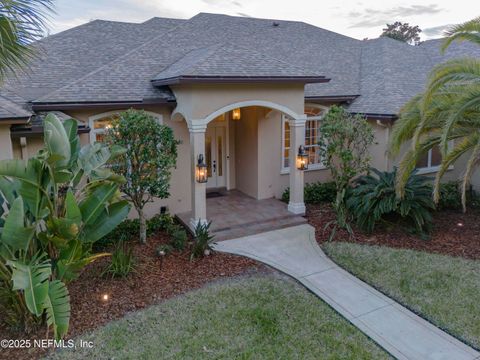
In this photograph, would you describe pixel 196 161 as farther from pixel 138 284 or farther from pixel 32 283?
pixel 32 283

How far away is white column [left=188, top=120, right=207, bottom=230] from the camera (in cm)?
1002

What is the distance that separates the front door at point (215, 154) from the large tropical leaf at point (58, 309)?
9.10 meters

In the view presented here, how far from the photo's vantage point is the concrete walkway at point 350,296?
232 inches

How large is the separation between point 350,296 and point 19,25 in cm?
737

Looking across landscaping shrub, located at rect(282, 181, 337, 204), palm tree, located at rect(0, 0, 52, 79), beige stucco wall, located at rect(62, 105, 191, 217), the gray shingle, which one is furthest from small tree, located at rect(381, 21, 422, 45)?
palm tree, located at rect(0, 0, 52, 79)

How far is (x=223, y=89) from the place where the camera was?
10.3 meters

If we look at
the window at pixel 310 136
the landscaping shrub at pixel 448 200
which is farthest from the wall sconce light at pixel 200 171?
the landscaping shrub at pixel 448 200

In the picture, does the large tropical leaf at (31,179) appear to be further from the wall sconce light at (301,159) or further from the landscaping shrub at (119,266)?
the wall sconce light at (301,159)

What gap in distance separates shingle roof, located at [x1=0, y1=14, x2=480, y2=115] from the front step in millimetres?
4323

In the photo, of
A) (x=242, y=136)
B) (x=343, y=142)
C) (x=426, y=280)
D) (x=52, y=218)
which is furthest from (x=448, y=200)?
(x=52, y=218)

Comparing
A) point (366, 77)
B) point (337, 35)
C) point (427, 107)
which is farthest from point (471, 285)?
point (337, 35)

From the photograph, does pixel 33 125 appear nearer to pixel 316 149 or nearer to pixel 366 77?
pixel 316 149

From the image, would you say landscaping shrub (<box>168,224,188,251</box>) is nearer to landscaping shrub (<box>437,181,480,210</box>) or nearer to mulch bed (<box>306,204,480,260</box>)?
mulch bed (<box>306,204,480,260</box>)

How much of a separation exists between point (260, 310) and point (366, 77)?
1232 cm
